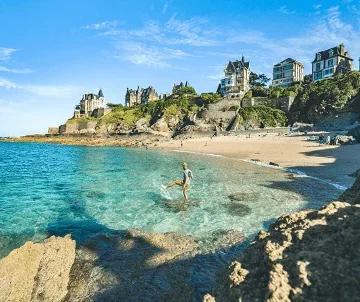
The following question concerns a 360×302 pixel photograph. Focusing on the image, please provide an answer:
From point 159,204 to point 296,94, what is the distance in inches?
2847

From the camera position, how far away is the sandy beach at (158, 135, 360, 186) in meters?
28.9

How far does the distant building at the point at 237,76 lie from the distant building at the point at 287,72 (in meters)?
9.38

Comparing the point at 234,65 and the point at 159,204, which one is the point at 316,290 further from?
the point at 234,65

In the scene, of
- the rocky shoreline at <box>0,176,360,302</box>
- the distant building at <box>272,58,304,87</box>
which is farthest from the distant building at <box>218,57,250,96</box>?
the rocky shoreline at <box>0,176,360,302</box>

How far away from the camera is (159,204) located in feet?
58.6

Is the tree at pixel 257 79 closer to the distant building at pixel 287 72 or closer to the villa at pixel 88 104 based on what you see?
the distant building at pixel 287 72

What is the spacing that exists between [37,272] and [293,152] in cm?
3919

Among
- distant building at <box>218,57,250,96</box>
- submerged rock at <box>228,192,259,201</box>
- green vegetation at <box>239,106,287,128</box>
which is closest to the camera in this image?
submerged rock at <box>228,192,259,201</box>

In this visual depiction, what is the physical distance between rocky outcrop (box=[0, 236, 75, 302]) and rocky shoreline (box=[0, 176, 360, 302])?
0.02 m

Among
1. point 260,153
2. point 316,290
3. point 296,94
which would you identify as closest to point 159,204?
point 316,290

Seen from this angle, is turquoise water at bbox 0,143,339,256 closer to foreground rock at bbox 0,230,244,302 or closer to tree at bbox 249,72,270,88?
foreground rock at bbox 0,230,244,302

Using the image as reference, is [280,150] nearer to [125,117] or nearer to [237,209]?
[237,209]

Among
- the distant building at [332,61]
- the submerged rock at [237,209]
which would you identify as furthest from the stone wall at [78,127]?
the submerged rock at [237,209]

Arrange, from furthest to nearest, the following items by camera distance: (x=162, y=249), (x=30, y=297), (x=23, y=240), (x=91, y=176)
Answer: (x=91, y=176)
(x=23, y=240)
(x=162, y=249)
(x=30, y=297)
